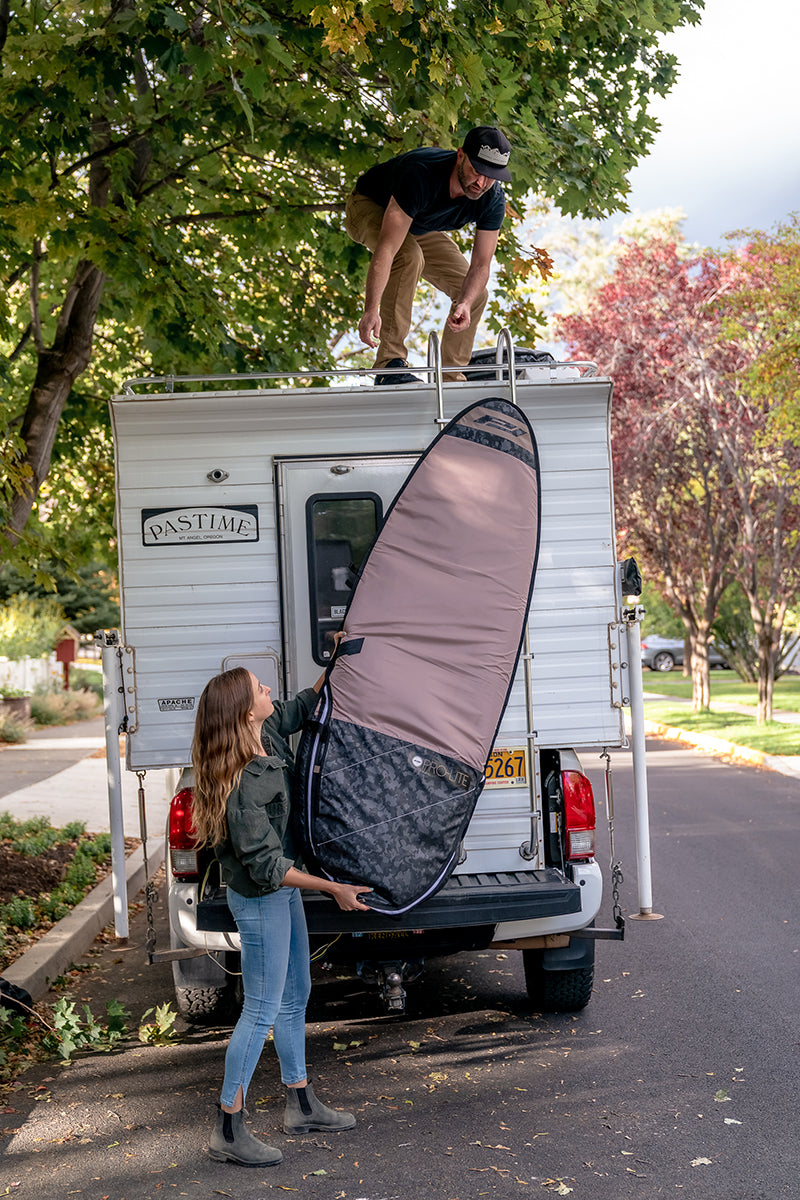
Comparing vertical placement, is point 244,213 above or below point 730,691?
above

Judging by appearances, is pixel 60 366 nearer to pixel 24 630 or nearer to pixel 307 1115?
pixel 307 1115

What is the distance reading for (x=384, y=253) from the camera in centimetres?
612

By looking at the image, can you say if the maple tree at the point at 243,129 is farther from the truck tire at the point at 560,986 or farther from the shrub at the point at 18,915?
the truck tire at the point at 560,986

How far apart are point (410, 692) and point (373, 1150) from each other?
176 centimetres

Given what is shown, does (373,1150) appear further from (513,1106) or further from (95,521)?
(95,521)

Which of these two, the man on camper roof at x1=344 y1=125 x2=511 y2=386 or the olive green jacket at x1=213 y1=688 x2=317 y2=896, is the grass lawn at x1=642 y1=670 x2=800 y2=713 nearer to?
the man on camper roof at x1=344 y1=125 x2=511 y2=386

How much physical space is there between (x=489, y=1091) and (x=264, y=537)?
2626mm

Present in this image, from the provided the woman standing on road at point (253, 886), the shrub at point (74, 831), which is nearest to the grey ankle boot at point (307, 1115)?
the woman standing on road at point (253, 886)

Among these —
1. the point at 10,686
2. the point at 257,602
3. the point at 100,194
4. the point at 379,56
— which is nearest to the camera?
the point at 257,602

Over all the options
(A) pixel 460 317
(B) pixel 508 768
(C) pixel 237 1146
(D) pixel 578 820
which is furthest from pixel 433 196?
(C) pixel 237 1146

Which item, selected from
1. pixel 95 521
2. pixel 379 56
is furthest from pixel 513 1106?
pixel 95 521

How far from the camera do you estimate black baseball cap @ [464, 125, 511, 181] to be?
224 inches

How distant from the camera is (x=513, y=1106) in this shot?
4.71 m

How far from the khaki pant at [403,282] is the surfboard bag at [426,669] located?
1.25 m
